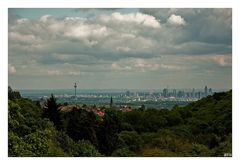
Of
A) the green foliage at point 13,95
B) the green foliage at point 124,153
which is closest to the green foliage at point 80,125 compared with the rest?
the green foliage at point 124,153

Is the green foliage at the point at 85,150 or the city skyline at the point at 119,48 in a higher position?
the city skyline at the point at 119,48

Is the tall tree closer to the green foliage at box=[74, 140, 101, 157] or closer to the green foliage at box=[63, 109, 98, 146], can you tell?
the green foliage at box=[63, 109, 98, 146]

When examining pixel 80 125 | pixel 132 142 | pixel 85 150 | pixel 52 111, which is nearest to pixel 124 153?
pixel 132 142

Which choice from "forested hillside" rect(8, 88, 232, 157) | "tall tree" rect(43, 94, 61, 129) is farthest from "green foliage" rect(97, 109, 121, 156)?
"tall tree" rect(43, 94, 61, 129)

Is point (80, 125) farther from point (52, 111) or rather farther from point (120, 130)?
point (120, 130)

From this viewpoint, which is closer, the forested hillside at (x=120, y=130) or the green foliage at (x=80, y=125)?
the forested hillside at (x=120, y=130)

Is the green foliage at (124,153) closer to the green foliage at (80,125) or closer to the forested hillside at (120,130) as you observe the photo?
the forested hillside at (120,130)
